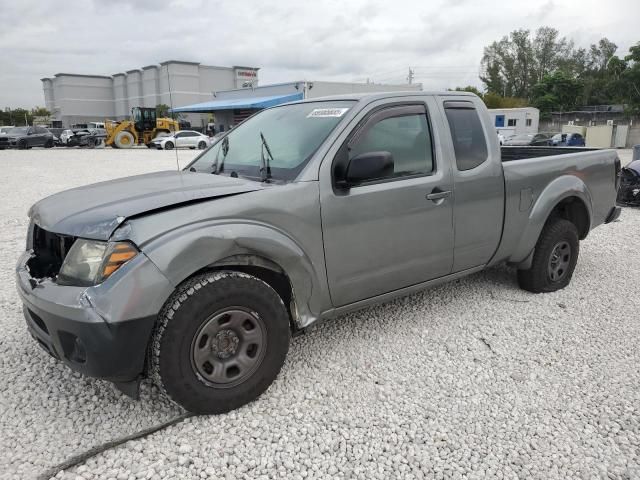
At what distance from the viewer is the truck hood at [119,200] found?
8.68 ft

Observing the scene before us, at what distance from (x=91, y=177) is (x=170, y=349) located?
48.8ft

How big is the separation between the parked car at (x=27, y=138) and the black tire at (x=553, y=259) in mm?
36510

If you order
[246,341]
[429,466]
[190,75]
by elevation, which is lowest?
[429,466]

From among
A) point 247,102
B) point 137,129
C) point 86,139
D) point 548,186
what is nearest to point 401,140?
point 548,186

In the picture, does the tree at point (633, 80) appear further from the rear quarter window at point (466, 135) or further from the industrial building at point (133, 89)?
the industrial building at point (133, 89)

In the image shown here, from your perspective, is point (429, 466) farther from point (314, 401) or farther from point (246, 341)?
point (246, 341)

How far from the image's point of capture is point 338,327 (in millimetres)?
4086

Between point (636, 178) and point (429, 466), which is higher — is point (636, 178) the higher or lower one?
the higher one

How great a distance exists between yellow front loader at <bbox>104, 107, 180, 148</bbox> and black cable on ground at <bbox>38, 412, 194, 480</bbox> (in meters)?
34.3

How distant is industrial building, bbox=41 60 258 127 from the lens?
8562 cm

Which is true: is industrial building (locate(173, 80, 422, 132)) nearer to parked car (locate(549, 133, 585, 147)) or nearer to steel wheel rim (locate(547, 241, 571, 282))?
parked car (locate(549, 133, 585, 147))

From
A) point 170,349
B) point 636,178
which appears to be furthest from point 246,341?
point 636,178

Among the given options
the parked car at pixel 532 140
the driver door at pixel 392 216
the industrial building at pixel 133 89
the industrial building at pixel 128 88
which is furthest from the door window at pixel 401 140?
the industrial building at pixel 128 88

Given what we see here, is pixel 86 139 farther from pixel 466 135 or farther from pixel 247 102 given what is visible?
pixel 466 135
